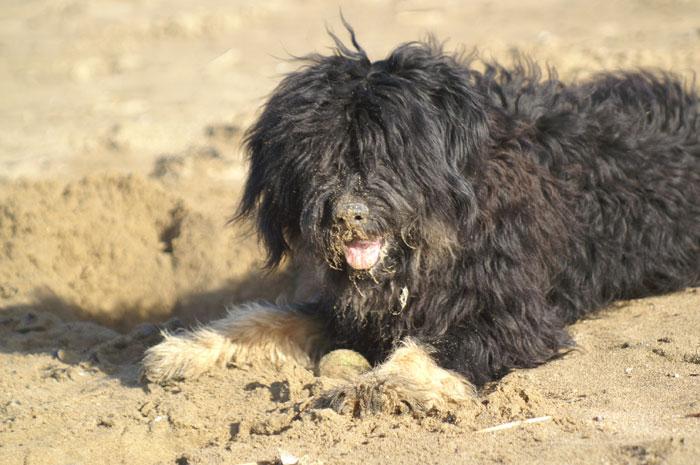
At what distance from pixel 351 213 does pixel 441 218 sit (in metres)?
0.51

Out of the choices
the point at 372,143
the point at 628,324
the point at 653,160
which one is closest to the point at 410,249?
the point at 372,143

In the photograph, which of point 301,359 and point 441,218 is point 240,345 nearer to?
point 301,359

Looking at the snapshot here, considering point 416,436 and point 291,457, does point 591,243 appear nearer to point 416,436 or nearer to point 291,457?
point 416,436

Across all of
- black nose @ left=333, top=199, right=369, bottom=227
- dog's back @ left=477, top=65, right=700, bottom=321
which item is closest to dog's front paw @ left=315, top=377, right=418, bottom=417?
black nose @ left=333, top=199, right=369, bottom=227

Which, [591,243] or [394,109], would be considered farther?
[591,243]

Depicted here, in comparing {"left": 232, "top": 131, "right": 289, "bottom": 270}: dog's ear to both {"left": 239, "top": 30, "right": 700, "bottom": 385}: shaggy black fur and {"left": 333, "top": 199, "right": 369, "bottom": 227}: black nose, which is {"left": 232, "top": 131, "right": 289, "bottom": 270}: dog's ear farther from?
{"left": 333, "top": 199, "right": 369, "bottom": 227}: black nose

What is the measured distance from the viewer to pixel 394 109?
3.38 metres

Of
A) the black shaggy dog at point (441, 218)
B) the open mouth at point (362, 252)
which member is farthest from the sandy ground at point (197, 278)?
the open mouth at point (362, 252)

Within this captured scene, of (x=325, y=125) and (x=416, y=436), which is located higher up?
(x=325, y=125)

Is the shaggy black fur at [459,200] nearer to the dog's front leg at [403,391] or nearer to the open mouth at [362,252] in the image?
the open mouth at [362,252]

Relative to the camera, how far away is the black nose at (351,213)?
3.21 m

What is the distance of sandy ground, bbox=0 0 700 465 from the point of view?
9.95 ft

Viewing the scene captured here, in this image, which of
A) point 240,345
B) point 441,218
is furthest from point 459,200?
point 240,345

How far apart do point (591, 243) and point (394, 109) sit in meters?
1.76
